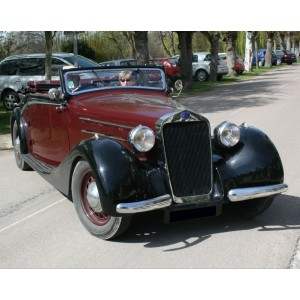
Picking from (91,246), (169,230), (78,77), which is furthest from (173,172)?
(78,77)

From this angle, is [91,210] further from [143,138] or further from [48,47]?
[48,47]

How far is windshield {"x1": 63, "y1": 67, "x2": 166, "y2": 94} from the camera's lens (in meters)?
5.59

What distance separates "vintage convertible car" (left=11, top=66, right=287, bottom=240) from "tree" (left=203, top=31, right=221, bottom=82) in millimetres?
20048

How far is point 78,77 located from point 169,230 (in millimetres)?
2324

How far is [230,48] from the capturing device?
2838cm

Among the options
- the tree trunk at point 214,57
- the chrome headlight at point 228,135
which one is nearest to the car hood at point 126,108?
the chrome headlight at point 228,135

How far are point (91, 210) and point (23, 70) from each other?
37.0 feet

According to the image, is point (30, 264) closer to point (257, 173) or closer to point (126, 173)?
point (126, 173)

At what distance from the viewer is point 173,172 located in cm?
420

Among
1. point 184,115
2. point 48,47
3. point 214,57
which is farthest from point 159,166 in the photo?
point 214,57

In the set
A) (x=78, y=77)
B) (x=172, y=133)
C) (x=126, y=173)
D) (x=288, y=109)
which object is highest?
(x=78, y=77)

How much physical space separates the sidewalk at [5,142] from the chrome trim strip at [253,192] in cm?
622

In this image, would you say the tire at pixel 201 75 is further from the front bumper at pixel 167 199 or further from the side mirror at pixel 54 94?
the front bumper at pixel 167 199

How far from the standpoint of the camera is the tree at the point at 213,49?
2445 cm
